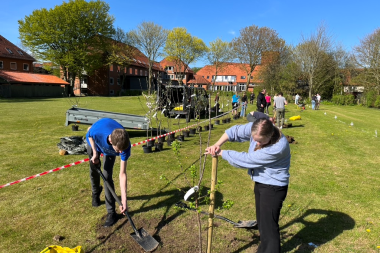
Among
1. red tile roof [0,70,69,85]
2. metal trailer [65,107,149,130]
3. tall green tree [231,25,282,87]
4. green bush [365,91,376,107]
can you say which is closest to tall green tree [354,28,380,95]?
green bush [365,91,376,107]

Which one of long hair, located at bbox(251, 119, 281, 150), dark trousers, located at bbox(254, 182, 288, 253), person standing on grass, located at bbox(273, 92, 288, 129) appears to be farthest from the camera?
person standing on grass, located at bbox(273, 92, 288, 129)

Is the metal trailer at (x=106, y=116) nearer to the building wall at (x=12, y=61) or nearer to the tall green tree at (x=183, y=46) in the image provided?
the tall green tree at (x=183, y=46)

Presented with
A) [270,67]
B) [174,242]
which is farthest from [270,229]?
[270,67]

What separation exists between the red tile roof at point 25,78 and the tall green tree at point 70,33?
2453 millimetres

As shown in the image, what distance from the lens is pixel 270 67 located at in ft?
129

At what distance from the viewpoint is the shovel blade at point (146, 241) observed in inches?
117

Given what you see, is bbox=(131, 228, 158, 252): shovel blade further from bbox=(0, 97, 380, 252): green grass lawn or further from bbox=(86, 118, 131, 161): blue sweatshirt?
bbox=(86, 118, 131, 161): blue sweatshirt

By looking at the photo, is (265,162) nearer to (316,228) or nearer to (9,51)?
(316,228)

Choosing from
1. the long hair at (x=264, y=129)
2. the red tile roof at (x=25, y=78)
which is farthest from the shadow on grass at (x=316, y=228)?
the red tile roof at (x=25, y=78)

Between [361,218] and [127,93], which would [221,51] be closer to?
[127,93]

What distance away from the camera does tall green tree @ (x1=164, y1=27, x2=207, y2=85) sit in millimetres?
44781

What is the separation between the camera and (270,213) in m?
2.41

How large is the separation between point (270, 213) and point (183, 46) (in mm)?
46285

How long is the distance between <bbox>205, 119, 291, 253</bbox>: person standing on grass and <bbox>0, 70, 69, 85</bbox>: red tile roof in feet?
120
